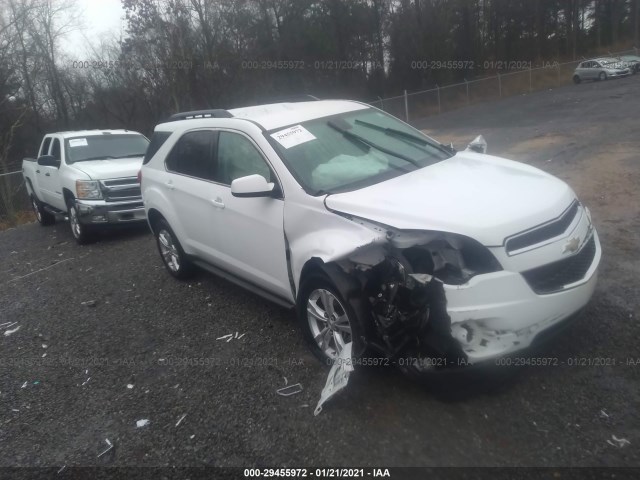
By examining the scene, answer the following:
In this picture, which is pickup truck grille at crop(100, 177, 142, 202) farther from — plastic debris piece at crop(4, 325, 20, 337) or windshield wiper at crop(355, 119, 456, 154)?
windshield wiper at crop(355, 119, 456, 154)

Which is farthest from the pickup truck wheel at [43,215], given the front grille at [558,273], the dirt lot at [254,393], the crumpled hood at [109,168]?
the front grille at [558,273]

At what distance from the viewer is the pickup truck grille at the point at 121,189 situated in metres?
8.58

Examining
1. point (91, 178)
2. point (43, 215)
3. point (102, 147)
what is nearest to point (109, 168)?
point (91, 178)

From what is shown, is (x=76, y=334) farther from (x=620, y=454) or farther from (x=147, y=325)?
(x=620, y=454)

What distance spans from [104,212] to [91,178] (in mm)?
603

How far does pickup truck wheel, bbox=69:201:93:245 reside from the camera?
8.75 meters

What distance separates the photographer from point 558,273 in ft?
10.4

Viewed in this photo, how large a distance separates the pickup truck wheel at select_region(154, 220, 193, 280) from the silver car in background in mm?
31228

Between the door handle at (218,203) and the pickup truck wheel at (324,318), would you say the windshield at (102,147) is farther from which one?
the pickup truck wheel at (324,318)

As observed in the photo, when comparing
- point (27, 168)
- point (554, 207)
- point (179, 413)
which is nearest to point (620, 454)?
point (554, 207)

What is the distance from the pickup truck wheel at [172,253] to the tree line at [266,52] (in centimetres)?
1872

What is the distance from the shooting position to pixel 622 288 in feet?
14.1

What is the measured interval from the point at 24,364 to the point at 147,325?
112 centimetres

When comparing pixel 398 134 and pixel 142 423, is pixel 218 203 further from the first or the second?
pixel 142 423
